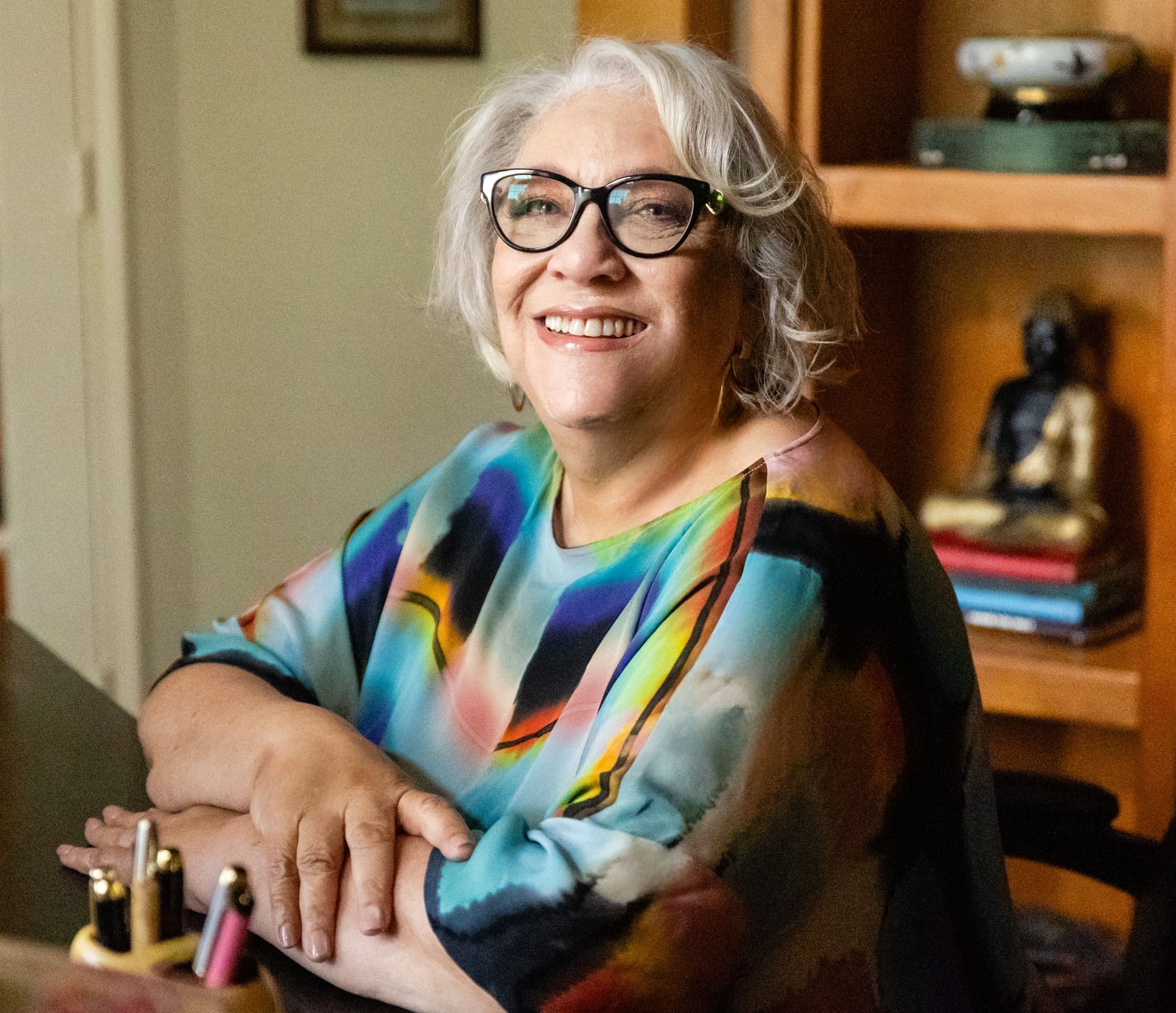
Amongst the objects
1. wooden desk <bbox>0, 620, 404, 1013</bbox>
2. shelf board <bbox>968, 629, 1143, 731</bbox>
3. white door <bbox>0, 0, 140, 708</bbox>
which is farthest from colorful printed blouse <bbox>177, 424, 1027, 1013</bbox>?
white door <bbox>0, 0, 140, 708</bbox>

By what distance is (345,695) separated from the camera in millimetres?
1453

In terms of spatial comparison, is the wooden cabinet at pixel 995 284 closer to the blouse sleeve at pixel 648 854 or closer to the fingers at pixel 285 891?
the blouse sleeve at pixel 648 854

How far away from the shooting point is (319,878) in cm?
104

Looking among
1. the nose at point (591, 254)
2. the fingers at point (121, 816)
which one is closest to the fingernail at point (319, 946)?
the fingers at point (121, 816)

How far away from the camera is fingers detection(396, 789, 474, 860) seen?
1.03 metres

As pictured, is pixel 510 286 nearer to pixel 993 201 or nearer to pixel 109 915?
pixel 109 915

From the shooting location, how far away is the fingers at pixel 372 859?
3.32ft

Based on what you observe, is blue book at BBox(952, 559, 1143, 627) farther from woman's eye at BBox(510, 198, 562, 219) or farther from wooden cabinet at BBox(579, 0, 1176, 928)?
woman's eye at BBox(510, 198, 562, 219)

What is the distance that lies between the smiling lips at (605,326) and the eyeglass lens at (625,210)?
6 centimetres

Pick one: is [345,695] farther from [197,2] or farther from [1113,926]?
[197,2]

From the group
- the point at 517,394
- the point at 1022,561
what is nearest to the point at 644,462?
the point at 517,394

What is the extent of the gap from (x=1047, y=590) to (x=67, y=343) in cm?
207

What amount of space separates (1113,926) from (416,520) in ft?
4.79

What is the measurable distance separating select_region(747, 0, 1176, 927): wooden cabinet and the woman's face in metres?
0.79
